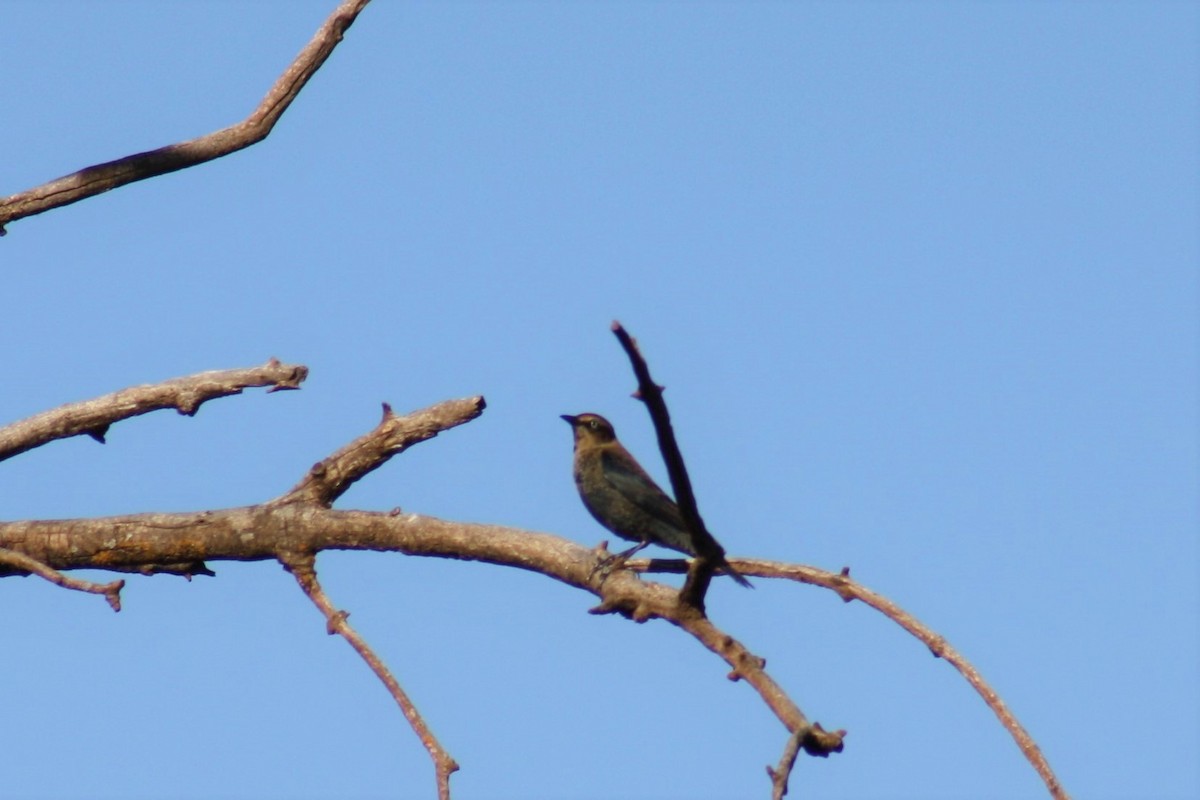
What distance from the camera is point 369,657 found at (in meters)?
5.00

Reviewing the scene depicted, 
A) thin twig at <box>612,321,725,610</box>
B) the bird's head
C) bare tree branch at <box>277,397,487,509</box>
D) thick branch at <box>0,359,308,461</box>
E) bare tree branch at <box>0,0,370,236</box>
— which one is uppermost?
the bird's head

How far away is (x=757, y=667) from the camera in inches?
166

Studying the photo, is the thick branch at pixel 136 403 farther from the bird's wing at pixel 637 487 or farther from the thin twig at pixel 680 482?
the bird's wing at pixel 637 487

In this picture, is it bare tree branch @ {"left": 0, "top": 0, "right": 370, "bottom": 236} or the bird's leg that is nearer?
the bird's leg

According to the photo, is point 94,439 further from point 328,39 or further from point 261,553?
point 328,39

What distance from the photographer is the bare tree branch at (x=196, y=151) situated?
5.83 m

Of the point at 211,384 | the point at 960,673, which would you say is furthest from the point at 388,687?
the point at 960,673

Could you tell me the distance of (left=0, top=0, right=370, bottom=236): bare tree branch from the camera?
19.1 feet

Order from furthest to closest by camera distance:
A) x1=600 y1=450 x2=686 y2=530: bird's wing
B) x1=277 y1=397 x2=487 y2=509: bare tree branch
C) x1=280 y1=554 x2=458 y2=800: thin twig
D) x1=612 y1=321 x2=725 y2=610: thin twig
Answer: x1=600 y1=450 x2=686 y2=530: bird's wing, x1=277 y1=397 x2=487 y2=509: bare tree branch, x1=280 y1=554 x2=458 y2=800: thin twig, x1=612 y1=321 x2=725 y2=610: thin twig

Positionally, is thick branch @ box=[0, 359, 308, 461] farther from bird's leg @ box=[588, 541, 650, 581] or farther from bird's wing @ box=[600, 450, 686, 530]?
bird's wing @ box=[600, 450, 686, 530]

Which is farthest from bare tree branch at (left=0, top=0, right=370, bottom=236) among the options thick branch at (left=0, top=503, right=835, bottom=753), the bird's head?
the bird's head

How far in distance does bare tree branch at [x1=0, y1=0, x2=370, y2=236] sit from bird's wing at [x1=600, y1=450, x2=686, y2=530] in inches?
127

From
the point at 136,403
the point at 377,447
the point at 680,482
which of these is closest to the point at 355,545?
the point at 377,447

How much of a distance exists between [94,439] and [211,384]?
741 millimetres
